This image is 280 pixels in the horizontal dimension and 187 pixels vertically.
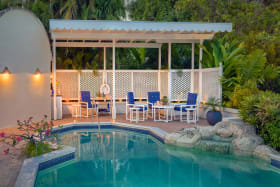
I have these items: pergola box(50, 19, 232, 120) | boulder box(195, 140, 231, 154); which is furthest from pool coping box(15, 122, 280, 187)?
pergola box(50, 19, 232, 120)

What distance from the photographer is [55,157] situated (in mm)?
5926

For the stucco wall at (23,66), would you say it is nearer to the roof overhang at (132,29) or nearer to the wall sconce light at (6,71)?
the wall sconce light at (6,71)

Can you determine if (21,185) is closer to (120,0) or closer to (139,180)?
(139,180)

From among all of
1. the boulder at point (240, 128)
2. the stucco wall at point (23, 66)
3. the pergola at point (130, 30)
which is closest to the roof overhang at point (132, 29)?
the pergola at point (130, 30)

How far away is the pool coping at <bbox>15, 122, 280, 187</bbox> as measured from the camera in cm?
461

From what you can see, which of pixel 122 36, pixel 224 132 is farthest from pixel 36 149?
pixel 122 36

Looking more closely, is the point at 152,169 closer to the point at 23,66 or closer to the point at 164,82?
the point at 23,66

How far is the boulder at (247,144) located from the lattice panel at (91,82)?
281 inches

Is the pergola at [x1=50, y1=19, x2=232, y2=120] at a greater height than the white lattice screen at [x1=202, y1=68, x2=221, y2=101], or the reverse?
the pergola at [x1=50, y1=19, x2=232, y2=120]

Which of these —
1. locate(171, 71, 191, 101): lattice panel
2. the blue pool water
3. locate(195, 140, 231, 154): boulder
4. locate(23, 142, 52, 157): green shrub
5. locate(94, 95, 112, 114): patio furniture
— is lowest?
the blue pool water

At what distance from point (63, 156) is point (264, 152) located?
431 cm

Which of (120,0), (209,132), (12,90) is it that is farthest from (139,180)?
(120,0)

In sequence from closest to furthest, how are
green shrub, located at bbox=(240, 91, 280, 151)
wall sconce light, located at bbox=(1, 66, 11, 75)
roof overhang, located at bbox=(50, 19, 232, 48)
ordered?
1. green shrub, located at bbox=(240, 91, 280, 151)
2. wall sconce light, located at bbox=(1, 66, 11, 75)
3. roof overhang, located at bbox=(50, 19, 232, 48)

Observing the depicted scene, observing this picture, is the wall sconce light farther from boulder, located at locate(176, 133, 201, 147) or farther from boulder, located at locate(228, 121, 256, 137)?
boulder, located at locate(228, 121, 256, 137)
